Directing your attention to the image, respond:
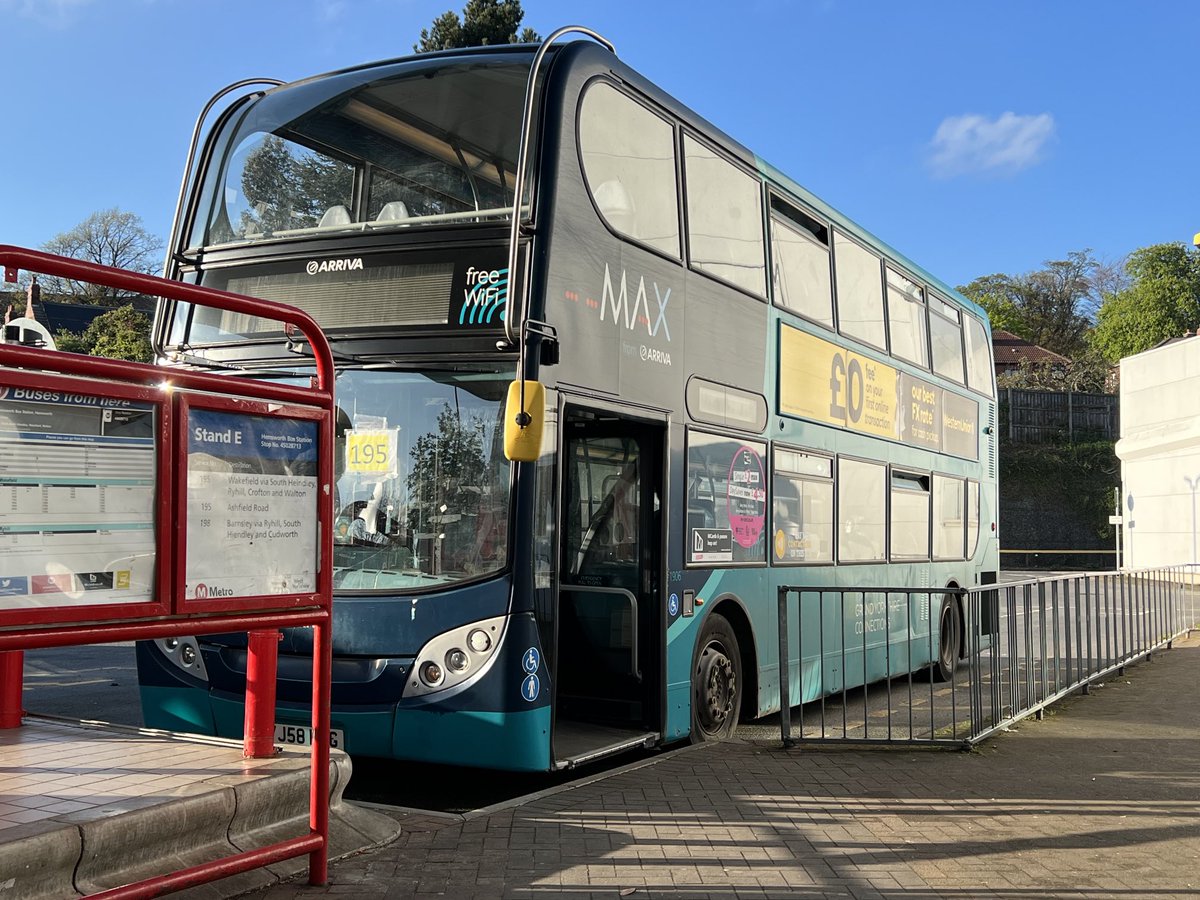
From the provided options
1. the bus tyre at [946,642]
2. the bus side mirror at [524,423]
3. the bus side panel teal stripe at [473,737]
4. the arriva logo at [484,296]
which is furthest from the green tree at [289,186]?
the bus tyre at [946,642]

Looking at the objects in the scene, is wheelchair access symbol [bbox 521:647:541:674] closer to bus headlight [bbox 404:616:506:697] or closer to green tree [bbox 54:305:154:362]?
bus headlight [bbox 404:616:506:697]

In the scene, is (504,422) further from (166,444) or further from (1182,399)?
(1182,399)

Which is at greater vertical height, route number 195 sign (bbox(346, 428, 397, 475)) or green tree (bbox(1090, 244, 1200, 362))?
green tree (bbox(1090, 244, 1200, 362))

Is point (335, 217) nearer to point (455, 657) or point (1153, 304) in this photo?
point (455, 657)

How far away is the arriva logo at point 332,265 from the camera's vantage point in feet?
24.7

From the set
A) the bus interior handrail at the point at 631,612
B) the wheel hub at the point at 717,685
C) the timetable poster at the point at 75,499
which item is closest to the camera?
the timetable poster at the point at 75,499

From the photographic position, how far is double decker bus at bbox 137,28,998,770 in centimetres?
701

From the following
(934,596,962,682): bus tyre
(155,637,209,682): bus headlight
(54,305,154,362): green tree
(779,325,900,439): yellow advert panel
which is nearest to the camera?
(155,637,209,682): bus headlight

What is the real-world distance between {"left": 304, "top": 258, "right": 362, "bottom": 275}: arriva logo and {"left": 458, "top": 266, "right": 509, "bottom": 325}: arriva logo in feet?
2.59

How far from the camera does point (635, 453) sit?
870 centimetres

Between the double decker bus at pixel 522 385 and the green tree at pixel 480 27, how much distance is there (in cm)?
2996

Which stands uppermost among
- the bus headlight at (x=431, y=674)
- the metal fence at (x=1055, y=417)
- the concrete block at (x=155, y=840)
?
the metal fence at (x=1055, y=417)

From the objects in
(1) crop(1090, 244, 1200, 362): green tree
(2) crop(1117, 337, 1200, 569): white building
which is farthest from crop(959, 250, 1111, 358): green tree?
(2) crop(1117, 337, 1200, 569): white building

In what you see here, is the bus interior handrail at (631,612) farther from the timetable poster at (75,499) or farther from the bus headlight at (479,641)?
the timetable poster at (75,499)
